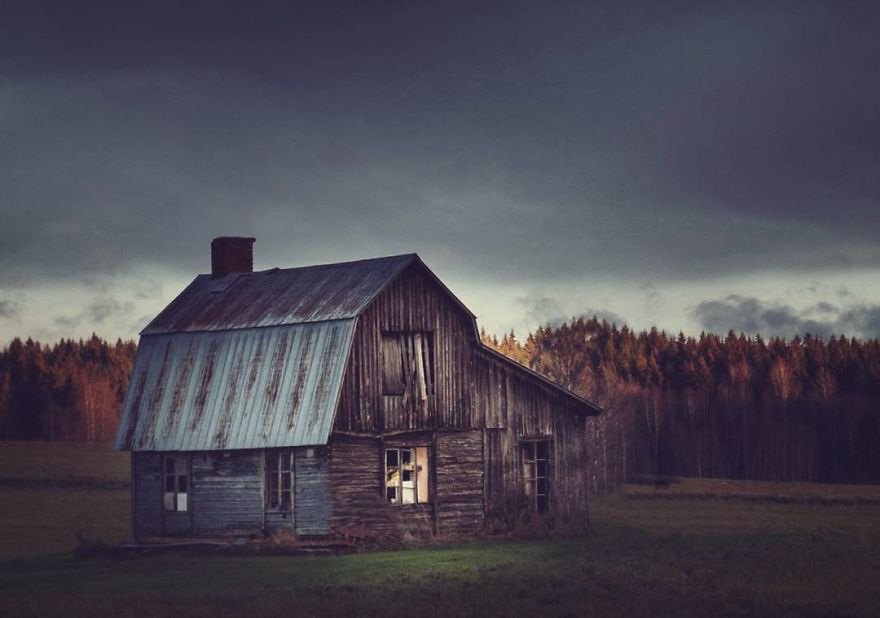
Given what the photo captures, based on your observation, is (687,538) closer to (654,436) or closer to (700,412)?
(654,436)

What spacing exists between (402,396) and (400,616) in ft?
54.2

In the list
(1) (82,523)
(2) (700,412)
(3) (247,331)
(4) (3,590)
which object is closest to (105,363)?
(2) (700,412)

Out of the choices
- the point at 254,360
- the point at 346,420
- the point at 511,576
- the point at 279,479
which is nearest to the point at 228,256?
the point at 254,360

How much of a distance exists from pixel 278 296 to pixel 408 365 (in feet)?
17.0

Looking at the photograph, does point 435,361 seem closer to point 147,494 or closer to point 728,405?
point 147,494

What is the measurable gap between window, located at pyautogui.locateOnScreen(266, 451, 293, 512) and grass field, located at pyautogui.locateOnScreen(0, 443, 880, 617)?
2362 millimetres

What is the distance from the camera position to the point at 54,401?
413 ft

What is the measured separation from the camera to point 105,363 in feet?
486

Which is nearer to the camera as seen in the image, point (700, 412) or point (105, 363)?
point (700, 412)

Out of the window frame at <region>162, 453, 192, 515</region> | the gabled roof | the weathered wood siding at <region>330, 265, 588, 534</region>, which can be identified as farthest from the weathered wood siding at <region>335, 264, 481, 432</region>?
the window frame at <region>162, 453, 192, 515</region>

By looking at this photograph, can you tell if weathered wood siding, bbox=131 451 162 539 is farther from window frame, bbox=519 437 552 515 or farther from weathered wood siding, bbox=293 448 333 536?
window frame, bbox=519 437 552 515

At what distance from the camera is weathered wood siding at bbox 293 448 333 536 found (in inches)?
1465

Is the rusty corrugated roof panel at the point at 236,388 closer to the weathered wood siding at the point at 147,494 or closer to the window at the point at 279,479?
the weathered wood siding at the point at 147,494

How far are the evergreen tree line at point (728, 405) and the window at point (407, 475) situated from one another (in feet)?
97.6
